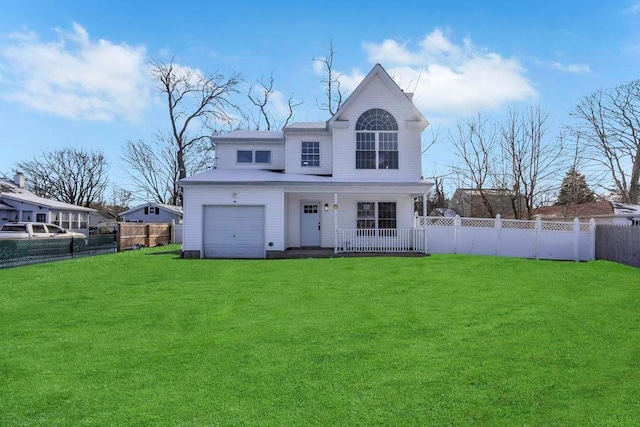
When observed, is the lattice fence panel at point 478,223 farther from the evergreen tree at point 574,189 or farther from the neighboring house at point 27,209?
the neighboring house at point 27,209

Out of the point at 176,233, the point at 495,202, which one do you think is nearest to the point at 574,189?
the point at 495,202

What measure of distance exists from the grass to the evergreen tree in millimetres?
19605

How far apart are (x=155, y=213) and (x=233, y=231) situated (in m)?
21.7

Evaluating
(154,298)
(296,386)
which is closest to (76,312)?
(154,298)

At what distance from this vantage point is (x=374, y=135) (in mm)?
19219

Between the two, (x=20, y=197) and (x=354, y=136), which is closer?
(x=354, y=136)

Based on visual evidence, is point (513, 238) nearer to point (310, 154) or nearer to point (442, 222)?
point (442, 222)

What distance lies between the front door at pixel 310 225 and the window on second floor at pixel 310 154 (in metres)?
1.96

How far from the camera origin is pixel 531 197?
85.4 ft

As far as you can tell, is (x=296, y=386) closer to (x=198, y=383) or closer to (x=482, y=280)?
(x=198, y=383)

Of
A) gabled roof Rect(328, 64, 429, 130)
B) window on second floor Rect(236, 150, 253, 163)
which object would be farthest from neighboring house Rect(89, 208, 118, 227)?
gabled roof Rect(328, 64, 429, 130)

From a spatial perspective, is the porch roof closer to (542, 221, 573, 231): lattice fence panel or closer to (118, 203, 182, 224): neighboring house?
(542, 221, 573, 231): lattice fence panel

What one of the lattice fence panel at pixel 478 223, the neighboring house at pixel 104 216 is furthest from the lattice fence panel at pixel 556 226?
the neighboring house at pixel 104 216

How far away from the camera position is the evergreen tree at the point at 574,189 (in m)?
27.9
